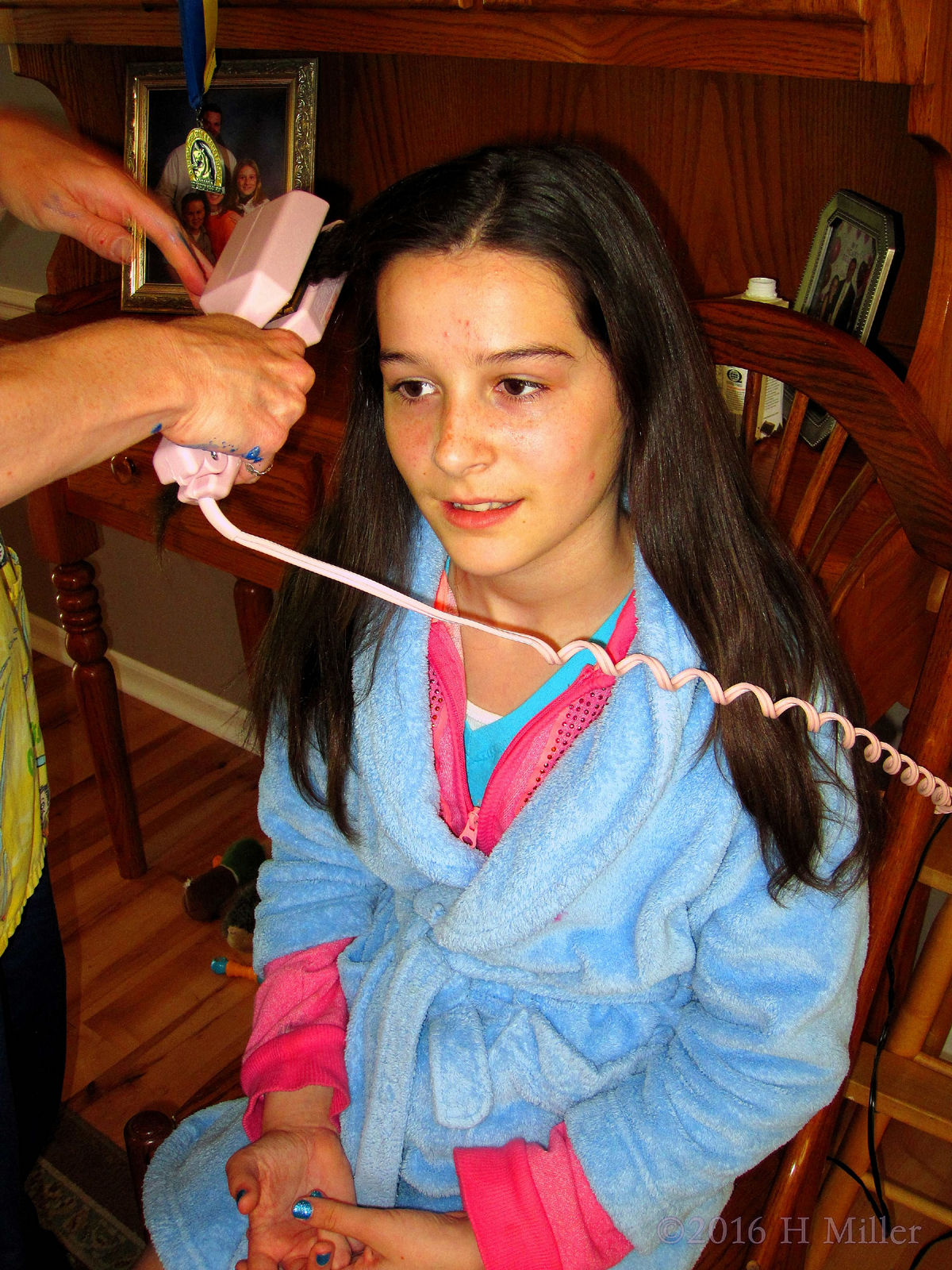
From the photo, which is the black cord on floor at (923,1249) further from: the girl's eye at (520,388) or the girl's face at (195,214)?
the girl's face at (195,214)

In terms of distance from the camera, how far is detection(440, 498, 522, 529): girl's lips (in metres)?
0.82

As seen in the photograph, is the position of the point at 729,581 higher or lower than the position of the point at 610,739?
higher

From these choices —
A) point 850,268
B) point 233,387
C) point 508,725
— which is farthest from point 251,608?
point 233,387

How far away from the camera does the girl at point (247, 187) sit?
5.25ft

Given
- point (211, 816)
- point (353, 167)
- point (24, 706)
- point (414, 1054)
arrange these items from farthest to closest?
point (211, 816) → point (353, 167) → point (24, 706) → point (414, 1054)

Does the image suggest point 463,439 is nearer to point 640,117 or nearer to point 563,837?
point 563,837

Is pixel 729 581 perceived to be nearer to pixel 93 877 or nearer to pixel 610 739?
pixel 610 739

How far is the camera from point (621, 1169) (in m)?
0.81

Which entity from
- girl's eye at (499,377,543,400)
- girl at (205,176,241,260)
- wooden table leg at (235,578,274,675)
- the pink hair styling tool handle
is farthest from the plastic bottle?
wooden table leg at (235,578,274,675)

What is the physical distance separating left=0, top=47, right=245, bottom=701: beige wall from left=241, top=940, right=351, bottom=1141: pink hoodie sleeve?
3.84ft

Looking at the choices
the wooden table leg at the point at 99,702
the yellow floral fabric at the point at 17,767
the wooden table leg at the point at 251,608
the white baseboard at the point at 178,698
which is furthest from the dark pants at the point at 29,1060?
the white baseboard at the point at 178,698

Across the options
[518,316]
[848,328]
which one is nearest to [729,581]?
[518,316]

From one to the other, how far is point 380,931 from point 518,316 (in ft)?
1.87

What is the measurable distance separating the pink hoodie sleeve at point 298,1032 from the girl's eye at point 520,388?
20.9 inches
